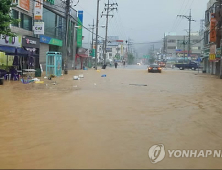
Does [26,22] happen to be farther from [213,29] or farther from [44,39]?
[213,29]

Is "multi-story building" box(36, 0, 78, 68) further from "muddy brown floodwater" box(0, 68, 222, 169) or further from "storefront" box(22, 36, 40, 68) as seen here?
"muddy brown floodwater" box(0, 68, 222, 169)

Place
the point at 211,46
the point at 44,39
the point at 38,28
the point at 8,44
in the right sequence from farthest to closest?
1. the point at 211,46
2. the point at 44,39
3. the point at 38,28
4. the point at 8,44

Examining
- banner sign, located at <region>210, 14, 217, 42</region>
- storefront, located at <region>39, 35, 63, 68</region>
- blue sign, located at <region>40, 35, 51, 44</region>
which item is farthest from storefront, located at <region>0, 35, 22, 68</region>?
banner sign, located at <region>210, 14, 217, 42</region>

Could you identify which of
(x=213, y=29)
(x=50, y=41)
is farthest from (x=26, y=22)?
(x=213, y=29)

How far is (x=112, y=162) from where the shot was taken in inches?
176

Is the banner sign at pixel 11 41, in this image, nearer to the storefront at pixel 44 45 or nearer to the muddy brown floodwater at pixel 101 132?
the storefront at pixel 44 45

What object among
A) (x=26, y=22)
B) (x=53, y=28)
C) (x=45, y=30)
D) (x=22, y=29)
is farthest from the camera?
(x=53, y=28)

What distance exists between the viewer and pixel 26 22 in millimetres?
28625

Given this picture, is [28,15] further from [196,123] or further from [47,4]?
[196,123]

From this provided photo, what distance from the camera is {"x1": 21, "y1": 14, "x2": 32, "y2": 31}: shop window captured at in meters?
27.8

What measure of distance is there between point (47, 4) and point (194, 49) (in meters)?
99.0

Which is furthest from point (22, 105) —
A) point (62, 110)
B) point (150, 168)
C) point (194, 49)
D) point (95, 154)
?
point (194, 49)

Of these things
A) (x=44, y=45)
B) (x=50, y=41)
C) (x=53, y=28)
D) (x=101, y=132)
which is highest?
(x=53, y=28)

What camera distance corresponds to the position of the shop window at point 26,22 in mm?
27809
